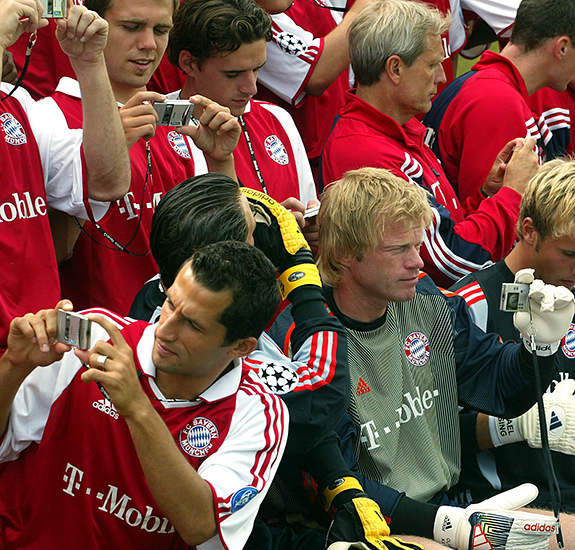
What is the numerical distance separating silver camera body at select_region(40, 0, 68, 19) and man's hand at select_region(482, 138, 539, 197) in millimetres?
1934

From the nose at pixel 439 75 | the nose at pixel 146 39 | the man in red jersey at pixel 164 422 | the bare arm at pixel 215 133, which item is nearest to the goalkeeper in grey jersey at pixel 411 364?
the bare arm at pixel 215 133

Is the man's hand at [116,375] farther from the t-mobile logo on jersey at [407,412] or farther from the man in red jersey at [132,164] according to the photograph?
the t-mobile logo on jersey at [407,412]

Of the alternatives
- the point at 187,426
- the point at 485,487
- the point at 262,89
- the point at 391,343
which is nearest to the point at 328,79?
the point at 262,89

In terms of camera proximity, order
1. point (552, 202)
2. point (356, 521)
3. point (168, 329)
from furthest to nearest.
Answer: point (552, 202), point (356, 521), point (168, 329)

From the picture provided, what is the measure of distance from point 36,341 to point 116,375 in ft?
0.71

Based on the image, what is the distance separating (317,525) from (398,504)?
238 millimetres

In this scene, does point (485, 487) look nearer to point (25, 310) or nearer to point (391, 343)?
point (391, 343)

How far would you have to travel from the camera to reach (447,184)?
354cm

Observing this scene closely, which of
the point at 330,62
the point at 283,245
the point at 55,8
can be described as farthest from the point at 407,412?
the point at 330,62

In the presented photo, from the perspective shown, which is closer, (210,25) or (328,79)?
(210,25)

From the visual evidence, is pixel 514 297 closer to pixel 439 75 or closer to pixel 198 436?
pixel 198 436

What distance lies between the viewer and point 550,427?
113 inches

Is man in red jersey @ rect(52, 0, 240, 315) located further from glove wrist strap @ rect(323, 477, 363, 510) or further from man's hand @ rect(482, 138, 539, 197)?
man's hand @ rect(482, 138, 539, 197)

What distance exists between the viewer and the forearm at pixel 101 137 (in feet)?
7.31
